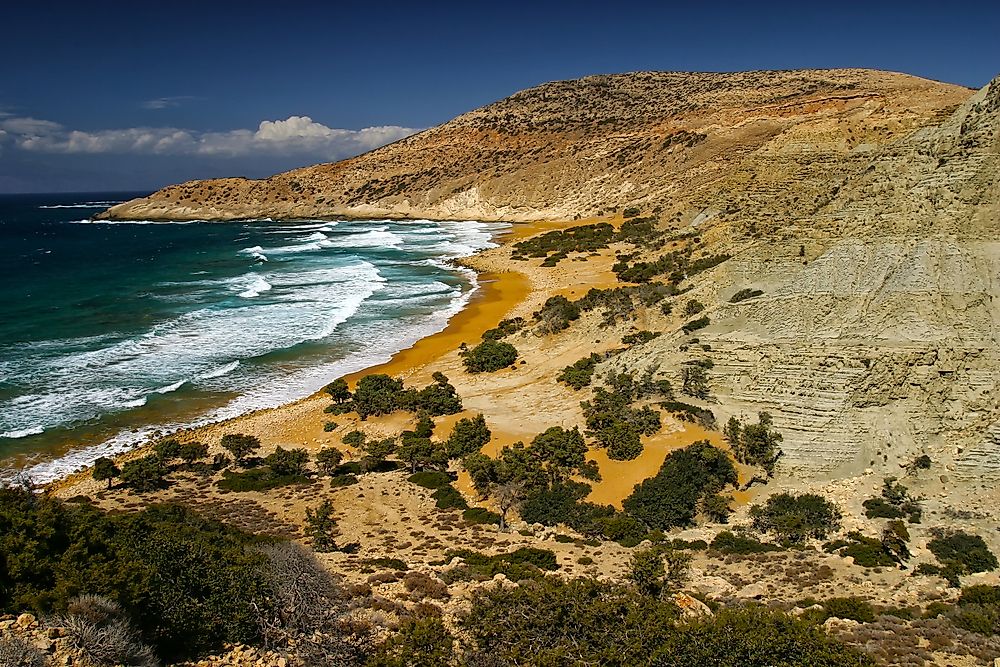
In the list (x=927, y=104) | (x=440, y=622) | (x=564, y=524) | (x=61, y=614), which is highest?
(x=927, y=104)

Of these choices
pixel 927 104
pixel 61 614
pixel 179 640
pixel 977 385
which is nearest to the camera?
pixel 61 614

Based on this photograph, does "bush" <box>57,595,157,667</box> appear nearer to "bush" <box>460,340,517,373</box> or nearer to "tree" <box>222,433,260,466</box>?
"tree" <box>222,433,260,466</box>

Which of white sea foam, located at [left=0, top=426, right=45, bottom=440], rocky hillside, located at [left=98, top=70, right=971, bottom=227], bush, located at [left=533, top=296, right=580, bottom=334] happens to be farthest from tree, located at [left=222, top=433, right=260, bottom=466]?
rocky hillside, located at [left=98, top=70, right=971, bottom=227]

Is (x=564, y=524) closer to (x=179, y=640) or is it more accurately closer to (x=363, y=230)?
(x=179, y=640)

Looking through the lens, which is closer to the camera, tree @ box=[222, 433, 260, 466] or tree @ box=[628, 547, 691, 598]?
tree @ box=[628, 547, 691, 598]

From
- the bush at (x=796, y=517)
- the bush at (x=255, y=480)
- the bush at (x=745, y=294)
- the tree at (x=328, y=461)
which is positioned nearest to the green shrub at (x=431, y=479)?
the tree at (x=328, y=461)

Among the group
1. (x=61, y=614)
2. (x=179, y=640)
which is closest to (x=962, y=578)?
(x=179, y=640)
